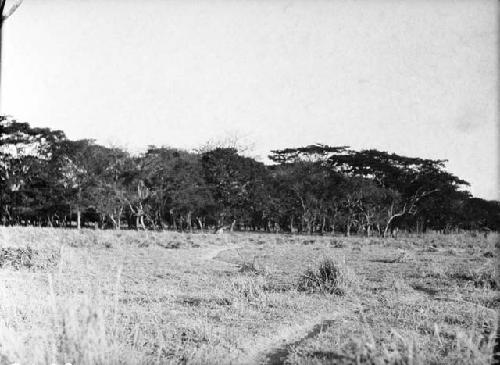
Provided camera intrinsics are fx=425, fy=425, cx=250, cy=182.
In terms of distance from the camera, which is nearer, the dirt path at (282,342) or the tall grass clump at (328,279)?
the dirt path at (282,342)

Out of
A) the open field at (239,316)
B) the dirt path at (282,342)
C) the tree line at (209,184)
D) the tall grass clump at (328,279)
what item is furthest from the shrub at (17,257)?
the tree line at (209,184)

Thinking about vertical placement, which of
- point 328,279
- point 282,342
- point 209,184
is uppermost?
point 209,184

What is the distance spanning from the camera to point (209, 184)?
1427 inches

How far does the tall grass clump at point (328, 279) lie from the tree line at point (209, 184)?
26.9 metres

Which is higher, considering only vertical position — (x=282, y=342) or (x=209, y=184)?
(x=209, y=184)

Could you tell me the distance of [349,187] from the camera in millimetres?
36000

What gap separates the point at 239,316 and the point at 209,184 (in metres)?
30.8

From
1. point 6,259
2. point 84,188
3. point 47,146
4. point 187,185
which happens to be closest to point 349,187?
point 187,185

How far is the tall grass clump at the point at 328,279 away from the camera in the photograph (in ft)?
23.8

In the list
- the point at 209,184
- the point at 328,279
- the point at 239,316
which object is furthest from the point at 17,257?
the point at 209,184

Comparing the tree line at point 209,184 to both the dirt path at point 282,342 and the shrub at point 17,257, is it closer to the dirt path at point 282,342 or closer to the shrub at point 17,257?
the shrub at point 17,257

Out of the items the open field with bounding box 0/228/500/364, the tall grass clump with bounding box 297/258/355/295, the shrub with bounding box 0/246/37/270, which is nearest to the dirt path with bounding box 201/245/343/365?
the open field with bounding box 0/228/500/364

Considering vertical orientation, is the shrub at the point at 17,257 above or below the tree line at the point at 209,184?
below

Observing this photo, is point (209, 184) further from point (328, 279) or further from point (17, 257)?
point (328, 279)
